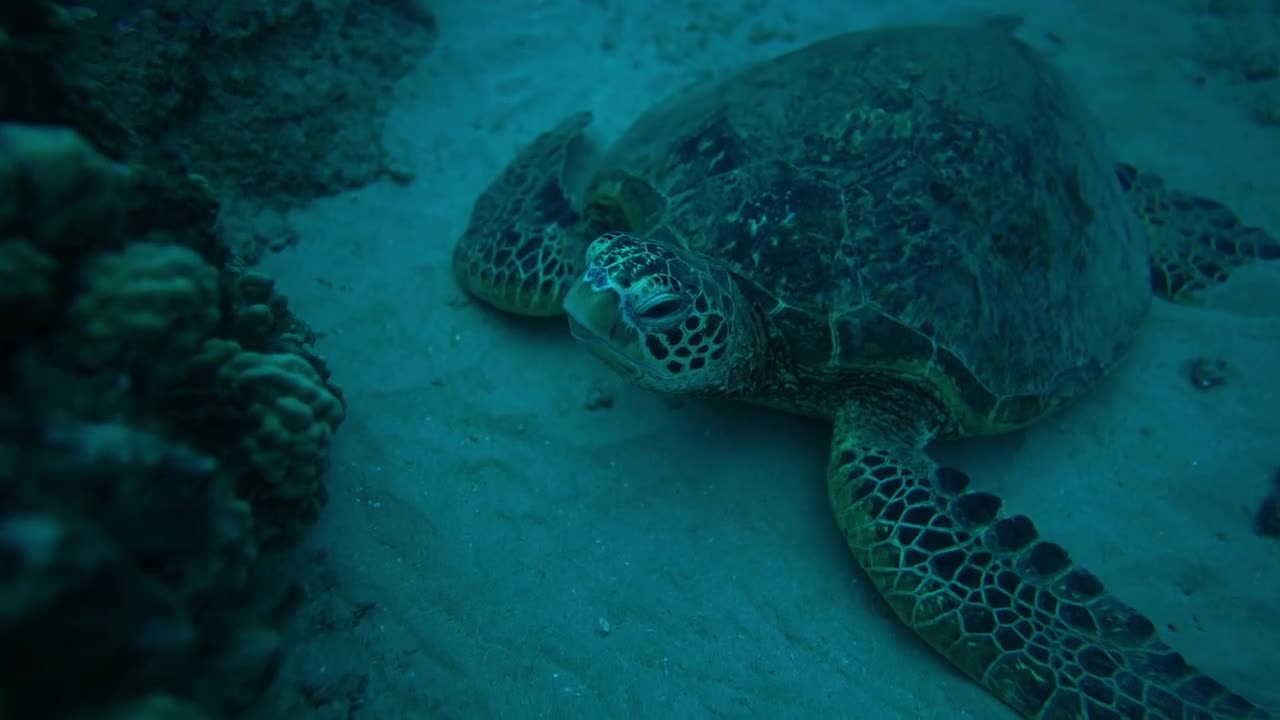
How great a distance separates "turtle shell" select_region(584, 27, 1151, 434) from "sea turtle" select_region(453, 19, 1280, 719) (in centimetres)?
1

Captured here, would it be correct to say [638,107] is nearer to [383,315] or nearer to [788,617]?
[383,315]

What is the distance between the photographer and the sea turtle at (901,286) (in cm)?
218

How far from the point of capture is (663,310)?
223cm

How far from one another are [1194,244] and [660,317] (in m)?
3.58

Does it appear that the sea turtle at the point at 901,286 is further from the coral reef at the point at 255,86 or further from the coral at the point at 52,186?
the coral at the point at 52,186

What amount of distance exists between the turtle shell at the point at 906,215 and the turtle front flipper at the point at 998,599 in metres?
0.40

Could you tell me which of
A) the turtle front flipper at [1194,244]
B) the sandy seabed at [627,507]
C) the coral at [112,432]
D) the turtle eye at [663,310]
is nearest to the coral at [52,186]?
the coral at [112,432]

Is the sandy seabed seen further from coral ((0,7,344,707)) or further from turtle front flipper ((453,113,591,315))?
coral ((0,7,344,707))

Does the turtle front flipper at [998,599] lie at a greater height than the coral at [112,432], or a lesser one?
lesser

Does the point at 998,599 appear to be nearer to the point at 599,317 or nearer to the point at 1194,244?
the point at 599,317

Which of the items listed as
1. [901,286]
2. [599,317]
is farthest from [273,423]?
[901,286]

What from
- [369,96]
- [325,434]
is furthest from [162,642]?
[369,96]

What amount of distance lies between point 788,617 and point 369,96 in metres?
3.93

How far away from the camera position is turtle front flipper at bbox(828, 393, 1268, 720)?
6.61ft
